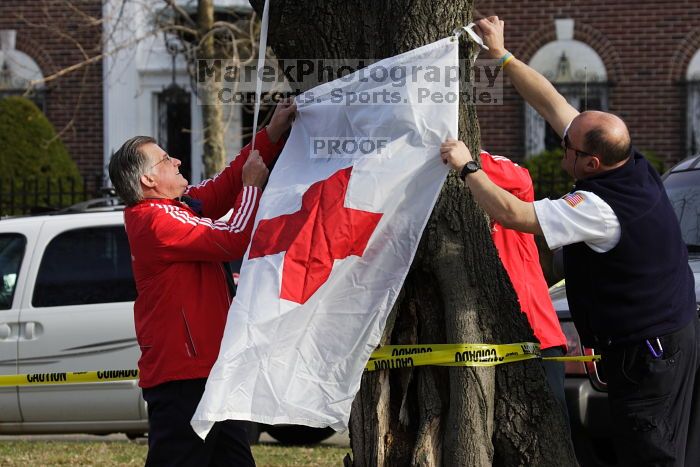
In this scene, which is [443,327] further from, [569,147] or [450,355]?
[569,147]

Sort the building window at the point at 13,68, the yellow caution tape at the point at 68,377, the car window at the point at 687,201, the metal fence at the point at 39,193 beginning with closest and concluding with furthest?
the car window at the point at 687,201, the yellow caution tape at the point at 68,377, the metal fence at the point at 39,193, the building window at the point at 13,68

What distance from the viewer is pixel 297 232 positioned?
4.31 m

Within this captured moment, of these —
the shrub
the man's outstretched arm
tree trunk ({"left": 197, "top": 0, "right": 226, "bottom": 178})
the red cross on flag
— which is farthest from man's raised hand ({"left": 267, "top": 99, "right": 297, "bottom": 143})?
the shrub

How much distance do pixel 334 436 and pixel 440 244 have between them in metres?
4.94

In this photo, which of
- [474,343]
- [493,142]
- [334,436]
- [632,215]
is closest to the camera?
[632,215]

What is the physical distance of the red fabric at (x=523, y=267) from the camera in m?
4.93

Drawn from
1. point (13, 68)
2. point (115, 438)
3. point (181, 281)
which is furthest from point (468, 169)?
point (13, 68)

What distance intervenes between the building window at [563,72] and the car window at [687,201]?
9392 millimetres

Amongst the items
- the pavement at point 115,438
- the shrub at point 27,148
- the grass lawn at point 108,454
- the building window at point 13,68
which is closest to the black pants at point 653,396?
the grass lawn at point 108,454

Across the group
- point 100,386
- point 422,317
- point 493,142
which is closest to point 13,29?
point 493,142

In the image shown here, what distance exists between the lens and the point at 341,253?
14.1ft

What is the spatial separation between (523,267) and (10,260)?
187 inches

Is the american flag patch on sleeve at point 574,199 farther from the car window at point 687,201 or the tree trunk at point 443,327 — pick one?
the car window at point 687,201

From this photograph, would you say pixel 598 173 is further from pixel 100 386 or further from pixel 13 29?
pixel 13 29
